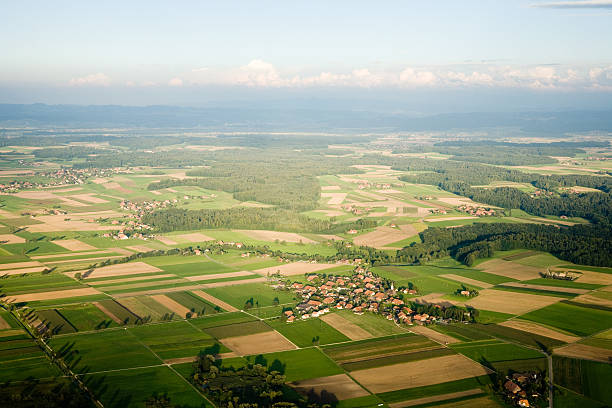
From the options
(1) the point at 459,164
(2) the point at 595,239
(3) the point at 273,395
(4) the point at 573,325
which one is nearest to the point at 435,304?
(4) the point at 573,325

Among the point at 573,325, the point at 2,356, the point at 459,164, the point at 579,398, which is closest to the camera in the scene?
the point at 579,398

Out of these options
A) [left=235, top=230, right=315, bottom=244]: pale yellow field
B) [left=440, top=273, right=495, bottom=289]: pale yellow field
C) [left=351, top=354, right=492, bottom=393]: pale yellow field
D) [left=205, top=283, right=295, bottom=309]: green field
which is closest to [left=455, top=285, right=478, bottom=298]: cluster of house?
[left=440, top=273, right=495, bottom=289]: pale yellow field

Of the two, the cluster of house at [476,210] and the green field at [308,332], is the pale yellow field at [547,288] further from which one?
A: the cluster of house at [476,210]

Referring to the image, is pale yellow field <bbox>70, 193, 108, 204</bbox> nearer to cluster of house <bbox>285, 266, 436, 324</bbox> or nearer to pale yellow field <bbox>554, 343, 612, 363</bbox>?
cluster of house <bbox>285, 266, 436, 324</bbox>

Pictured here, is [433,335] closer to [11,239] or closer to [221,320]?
[221,320]

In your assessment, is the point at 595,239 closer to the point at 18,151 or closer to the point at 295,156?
the point at 295,156

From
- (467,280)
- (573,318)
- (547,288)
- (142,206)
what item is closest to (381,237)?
(467,280)
